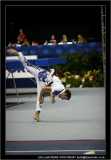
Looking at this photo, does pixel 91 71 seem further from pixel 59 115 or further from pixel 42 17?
pixel 59 115

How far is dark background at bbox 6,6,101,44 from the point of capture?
2572cm

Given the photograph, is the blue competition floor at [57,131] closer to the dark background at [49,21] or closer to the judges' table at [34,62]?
the judges' table at [34,62]

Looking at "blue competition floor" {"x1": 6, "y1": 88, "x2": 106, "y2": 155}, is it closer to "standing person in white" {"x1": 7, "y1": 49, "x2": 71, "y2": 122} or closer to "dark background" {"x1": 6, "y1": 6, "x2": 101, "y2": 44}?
"standing person in white" {"x1": 7, "y1": 49, "x2": 71, "y2": 122}

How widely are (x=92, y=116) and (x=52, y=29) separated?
16.2m

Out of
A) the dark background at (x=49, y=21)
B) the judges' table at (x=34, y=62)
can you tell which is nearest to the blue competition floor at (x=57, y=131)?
the judges' table at (x=34, y=62)

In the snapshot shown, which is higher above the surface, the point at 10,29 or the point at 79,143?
the point at 10,29

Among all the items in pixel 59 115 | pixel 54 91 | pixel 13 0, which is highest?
pixel 13 0

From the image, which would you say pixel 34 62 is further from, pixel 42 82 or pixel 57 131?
pixel 57 131

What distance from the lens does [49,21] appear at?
26797mm

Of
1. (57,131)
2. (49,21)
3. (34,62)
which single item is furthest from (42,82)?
(49,21)

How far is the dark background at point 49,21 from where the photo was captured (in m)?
25.7

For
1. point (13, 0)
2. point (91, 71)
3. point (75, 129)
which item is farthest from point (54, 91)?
point (91, 71)

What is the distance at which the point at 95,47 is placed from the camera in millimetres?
21828

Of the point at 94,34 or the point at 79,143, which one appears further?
the point at 94,34
